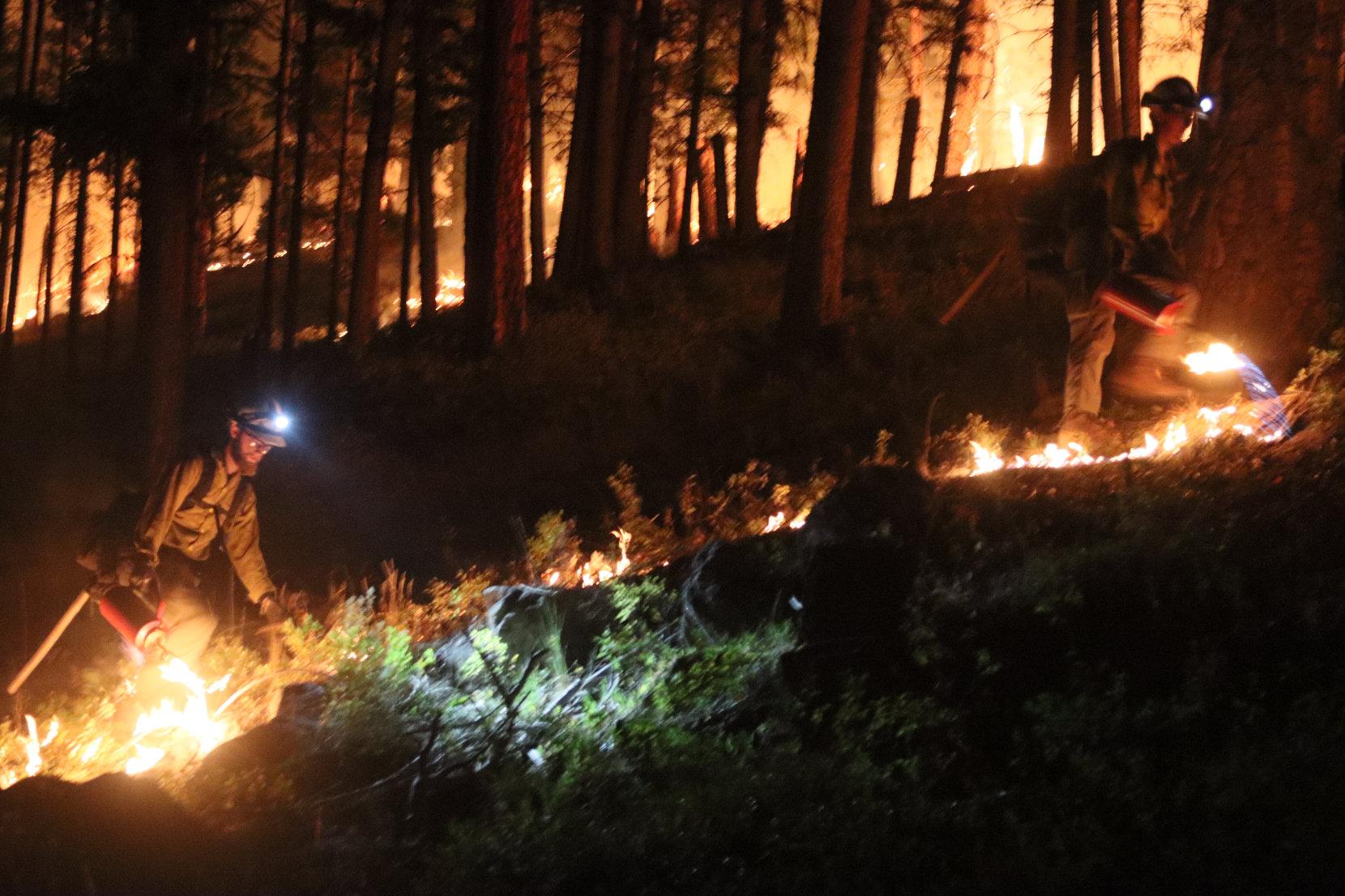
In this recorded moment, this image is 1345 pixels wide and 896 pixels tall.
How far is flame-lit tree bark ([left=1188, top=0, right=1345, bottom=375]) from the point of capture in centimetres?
832

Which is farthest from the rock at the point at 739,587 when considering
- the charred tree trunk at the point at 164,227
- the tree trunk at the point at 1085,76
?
the tree trunk at the point at 1085,76

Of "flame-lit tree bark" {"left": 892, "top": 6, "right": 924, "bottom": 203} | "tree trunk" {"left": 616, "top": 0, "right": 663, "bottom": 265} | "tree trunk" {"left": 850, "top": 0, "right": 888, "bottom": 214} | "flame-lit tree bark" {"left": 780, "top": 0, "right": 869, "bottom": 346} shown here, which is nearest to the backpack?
"flame-lit tree bark" {"left": 780, "top": 0, "right": 869, "bottom": 346}

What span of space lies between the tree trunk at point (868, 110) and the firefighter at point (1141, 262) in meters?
12.6

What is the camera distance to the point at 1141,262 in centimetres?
834

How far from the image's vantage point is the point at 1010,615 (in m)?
5.88

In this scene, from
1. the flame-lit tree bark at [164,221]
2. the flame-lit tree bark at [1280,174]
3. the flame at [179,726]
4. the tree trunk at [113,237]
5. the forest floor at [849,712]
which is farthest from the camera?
the tree trunk at [113,237]

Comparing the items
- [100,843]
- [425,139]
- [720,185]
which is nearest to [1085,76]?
[720,185]

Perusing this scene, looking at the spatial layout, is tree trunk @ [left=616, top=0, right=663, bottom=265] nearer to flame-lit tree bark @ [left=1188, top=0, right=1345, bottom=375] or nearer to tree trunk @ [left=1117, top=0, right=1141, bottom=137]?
tree trunk @ [left=1117, top=0, right=1141, bottom=137]

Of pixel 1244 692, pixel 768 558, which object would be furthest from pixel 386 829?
pixel 1244 692

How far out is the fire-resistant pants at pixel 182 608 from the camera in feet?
26.1

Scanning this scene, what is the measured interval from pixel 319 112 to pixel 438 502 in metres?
19.3

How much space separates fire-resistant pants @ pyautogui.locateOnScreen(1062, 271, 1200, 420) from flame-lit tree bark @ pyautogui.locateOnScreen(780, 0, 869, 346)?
5137 mm

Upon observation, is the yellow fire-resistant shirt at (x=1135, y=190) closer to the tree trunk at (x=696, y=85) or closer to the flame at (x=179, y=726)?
the flame at (x=179, y=726)

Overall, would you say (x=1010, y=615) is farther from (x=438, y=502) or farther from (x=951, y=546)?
(x=438, y=502)
